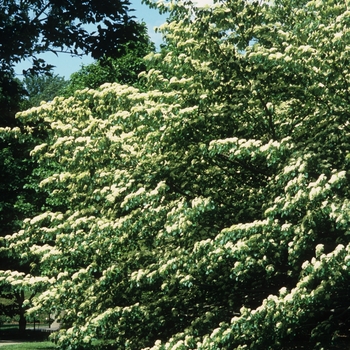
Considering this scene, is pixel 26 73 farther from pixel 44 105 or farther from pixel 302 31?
pixel 302 31

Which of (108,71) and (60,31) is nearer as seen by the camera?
(60,31)

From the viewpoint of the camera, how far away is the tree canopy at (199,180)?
345 inches

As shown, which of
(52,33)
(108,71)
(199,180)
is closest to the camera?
(199,180)

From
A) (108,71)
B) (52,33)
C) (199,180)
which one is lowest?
(199,180)

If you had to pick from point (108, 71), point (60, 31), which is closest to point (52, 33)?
point (60, 31)

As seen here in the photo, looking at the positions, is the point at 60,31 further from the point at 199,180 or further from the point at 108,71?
the point at 108,71

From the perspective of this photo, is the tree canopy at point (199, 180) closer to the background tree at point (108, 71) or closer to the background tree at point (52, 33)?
the background tree at point (52, 33)

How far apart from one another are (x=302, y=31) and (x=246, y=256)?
3.96 metres

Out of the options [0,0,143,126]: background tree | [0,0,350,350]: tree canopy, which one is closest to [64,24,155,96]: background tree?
[0,0,143,126]: background tree

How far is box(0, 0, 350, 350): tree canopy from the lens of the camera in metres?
8.76

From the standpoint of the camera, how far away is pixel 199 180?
33.0ft

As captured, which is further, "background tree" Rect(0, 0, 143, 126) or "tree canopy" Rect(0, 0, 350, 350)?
"background tree" Rect(0, 0, 143, 126)

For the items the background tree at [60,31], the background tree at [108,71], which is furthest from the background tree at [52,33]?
the background tree at [108,71]

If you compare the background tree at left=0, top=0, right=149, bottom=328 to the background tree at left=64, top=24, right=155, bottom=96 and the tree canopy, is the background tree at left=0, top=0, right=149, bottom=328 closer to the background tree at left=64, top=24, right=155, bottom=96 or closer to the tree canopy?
the tree canopy
